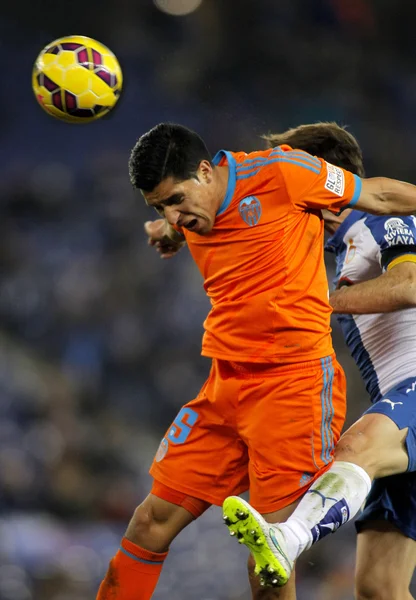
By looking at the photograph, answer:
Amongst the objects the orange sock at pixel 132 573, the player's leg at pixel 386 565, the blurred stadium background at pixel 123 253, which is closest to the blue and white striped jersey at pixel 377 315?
the player's leg at pixel 386 565

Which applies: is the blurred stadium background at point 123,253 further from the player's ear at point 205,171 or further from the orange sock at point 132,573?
the player's ear at point 205,171

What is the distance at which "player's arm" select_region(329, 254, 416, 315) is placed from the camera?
2844 millimetres

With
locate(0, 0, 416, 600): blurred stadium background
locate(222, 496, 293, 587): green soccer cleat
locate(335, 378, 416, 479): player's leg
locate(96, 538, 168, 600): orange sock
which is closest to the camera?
locate(222, 496, 293, 587): green soccer cleat

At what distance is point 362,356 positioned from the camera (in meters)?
3.20

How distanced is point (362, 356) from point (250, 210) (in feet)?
2.96

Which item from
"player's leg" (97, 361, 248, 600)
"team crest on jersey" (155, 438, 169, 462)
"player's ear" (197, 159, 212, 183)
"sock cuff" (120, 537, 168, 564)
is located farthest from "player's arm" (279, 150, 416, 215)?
"sock cuff" (120, 537, 168, 564)

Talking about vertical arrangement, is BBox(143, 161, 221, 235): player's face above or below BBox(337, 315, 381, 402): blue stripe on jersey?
above

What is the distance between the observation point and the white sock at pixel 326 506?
230 cm

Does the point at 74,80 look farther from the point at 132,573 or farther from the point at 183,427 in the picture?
the point at 132,573

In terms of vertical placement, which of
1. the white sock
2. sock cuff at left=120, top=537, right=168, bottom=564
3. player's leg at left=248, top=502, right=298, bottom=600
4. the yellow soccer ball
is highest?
the yellow soccer ball

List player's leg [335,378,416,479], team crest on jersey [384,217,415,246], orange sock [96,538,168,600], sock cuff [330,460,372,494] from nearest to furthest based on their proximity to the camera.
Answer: sock cuff [330,460,372,494] < player's leg [335,378,416,479] < orange sock [96,538,168,600] < team crest on jersey [384,217,415,246]

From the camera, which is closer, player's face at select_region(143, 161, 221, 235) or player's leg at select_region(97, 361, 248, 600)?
player's face at select_region(143, 161, 221, 235)

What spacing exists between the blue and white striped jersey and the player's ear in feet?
2.54

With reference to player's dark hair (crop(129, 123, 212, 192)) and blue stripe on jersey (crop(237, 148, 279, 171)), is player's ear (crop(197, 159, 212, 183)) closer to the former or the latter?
player's dark hair (crop(129, 123, 212, 192))
